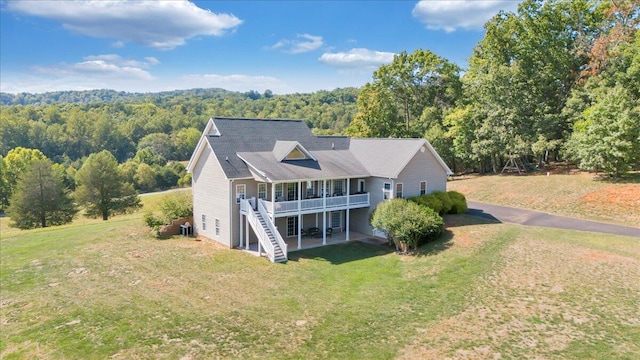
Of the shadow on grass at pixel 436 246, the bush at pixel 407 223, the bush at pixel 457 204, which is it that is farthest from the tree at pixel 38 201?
the bush at pixel 457 204

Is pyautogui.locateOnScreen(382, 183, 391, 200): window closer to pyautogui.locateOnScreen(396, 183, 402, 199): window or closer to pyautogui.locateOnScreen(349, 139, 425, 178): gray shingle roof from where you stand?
pyautogui.locateOnScreen(396, 183, 402, 199): window

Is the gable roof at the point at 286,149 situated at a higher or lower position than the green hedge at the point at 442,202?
higher

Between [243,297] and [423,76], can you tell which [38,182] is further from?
[423,76]

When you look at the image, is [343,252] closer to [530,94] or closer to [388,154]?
[388,154]

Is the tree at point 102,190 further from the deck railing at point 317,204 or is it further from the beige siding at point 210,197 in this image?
the deck railing at point 317,204

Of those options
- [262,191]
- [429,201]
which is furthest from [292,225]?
[429,201]

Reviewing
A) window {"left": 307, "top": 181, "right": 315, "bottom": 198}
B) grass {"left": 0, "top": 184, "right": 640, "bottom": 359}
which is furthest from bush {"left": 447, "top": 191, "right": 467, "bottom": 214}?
window {"left": 307, "top": 181, "right": 315, "bottom": 198}
